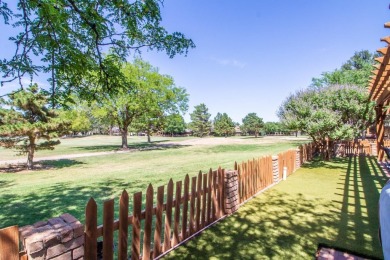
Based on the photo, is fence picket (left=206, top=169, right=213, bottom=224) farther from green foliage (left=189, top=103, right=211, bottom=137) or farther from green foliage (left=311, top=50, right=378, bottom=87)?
green foliage (left=189, top=103, right=211, bottom=137)

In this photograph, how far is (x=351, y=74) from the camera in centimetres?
2978

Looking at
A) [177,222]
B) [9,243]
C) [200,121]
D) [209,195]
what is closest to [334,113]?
[209,195]

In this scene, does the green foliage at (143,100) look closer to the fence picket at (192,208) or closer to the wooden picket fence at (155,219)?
the wooden picket fence at (155,219)

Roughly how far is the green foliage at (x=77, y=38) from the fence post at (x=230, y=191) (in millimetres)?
3125

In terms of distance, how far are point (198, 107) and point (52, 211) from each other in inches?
3047

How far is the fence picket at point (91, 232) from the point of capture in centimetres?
238

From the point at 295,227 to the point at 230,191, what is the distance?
145cm

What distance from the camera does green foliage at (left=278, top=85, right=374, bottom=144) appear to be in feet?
38.0

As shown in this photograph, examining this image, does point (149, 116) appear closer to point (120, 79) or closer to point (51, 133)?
point (51, 133)

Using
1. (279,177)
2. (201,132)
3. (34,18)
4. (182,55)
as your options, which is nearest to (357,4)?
(279,177)

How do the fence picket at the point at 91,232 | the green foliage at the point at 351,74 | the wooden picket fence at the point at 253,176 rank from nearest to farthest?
the fence picket at the point at 91,232 → the wooden picket fence at the point at 253,176 → the green foliage at the point at 351,74

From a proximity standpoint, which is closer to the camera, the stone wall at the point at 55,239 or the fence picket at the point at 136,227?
the stone wall at the point at 55,239

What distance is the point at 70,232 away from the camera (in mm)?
2107

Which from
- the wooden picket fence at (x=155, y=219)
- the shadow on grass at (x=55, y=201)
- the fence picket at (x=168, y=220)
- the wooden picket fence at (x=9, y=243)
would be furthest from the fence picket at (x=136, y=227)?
the shadow on grass at (x=55, y=201)
